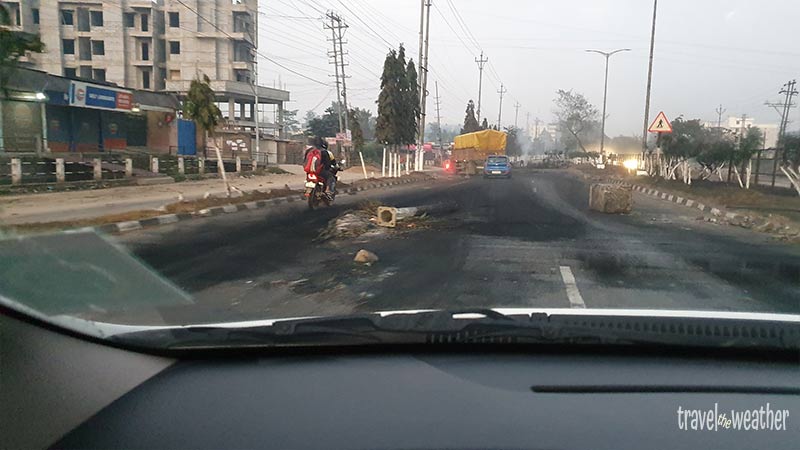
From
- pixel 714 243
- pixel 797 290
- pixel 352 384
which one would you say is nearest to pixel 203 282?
pixel 352 384

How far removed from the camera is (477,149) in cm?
4688

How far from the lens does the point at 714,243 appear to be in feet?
37.8

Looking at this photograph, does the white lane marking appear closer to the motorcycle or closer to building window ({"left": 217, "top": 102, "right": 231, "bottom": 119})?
the motorcycle

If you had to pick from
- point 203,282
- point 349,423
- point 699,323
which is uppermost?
point 699,323

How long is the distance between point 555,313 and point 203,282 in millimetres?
5220

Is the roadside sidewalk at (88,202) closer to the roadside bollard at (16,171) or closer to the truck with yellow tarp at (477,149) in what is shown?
the roadside bollard at (16,171)

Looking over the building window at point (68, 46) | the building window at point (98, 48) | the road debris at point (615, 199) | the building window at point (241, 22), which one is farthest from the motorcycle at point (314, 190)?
the building window at point (241, 22)

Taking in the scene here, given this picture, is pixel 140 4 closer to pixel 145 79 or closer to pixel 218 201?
pixel 145 79

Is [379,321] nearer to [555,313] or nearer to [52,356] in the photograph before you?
[555,313]

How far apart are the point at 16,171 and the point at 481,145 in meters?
33.7

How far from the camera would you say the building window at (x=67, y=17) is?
1362cm

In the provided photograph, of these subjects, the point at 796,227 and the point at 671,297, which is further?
the point at 796,227

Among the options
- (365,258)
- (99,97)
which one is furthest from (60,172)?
(365,258)

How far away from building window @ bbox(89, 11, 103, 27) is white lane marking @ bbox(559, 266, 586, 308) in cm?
1296
